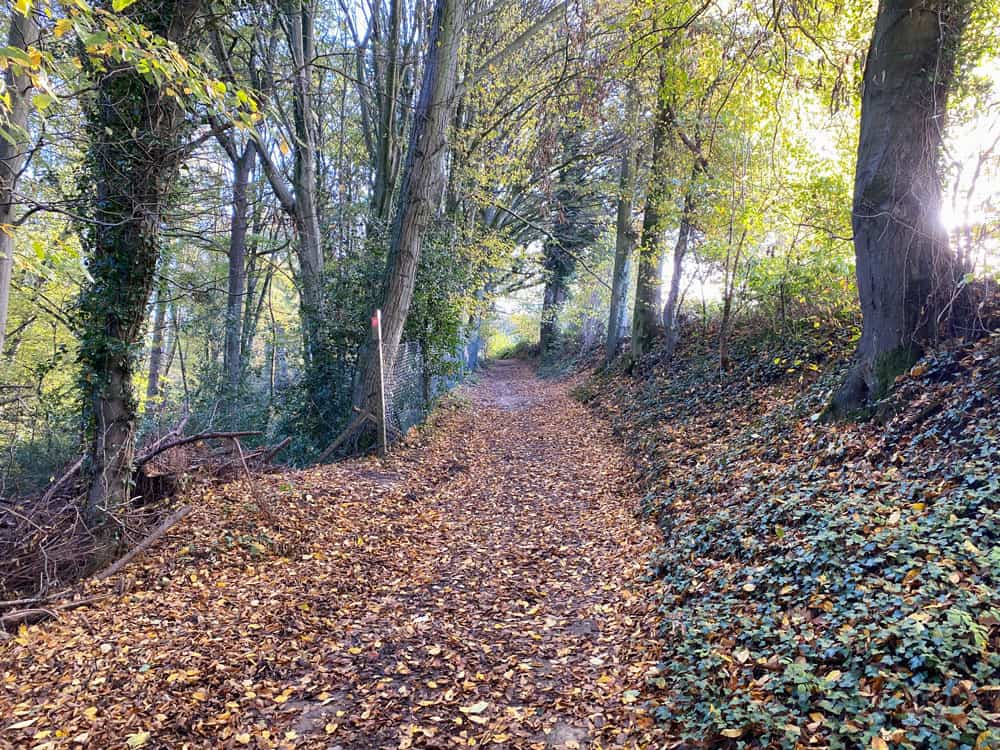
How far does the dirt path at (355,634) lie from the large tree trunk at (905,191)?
3371mm

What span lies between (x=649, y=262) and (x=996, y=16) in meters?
7.65

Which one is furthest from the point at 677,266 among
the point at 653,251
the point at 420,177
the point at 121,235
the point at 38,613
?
the point at 38,613

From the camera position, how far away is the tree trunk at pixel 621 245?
13562 mm

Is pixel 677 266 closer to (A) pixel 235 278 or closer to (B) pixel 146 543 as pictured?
(B) pixel 146 543

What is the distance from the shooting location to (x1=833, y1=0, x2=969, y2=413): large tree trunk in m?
5.38

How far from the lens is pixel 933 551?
10.5 feet

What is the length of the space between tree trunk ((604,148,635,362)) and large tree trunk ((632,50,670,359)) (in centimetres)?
83

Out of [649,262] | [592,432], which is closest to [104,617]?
[592,432]

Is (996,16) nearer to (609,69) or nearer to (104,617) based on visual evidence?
(609,69)

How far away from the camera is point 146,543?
502cm

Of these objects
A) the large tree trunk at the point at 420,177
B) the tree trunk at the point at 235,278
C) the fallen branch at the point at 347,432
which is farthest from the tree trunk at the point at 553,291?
the fallen branch at the point at 347,432

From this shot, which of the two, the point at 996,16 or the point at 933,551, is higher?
the point at 996,16

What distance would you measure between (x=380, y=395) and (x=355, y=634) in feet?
17.6

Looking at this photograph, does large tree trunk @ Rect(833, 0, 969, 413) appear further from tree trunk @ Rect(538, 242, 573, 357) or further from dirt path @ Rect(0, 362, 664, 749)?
tree trunk @ Rect(538, 242, 573, 357)
